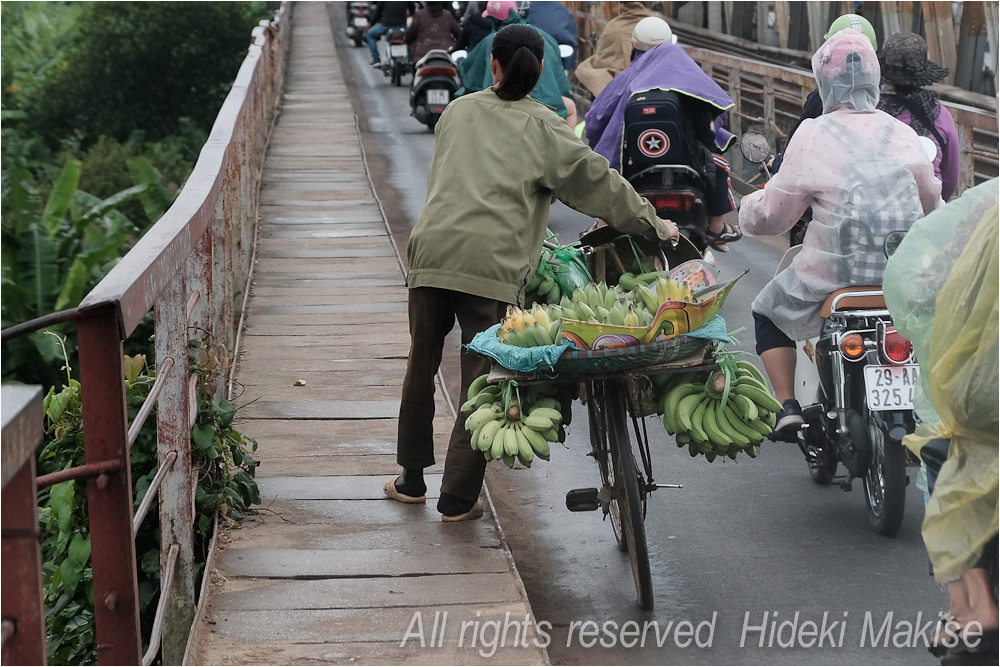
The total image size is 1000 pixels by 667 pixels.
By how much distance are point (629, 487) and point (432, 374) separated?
1010 mm

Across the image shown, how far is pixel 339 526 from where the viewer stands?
15.7ft

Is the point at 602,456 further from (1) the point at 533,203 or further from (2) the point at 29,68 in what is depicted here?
(2) the point at 29,68

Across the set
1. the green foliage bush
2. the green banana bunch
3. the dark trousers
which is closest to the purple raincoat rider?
the dark trousers

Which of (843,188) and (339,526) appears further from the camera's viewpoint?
(843,188)

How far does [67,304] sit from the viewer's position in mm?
12695

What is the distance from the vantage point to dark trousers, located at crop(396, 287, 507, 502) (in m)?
4.67

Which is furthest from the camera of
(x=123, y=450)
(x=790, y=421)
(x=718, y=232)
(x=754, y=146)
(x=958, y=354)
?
(x=718, y=232)

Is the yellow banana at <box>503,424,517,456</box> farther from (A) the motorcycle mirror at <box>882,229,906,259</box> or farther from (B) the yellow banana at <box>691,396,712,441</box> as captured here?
(A) the motorcycle mirror at <box>882,229,906,259</box>

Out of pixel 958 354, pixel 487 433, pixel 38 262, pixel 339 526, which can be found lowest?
pixel 38 262

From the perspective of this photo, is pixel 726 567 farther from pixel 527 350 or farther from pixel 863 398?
pixel 527 350

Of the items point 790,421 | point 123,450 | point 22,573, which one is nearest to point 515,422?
point 123,450

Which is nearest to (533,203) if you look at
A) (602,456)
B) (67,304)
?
(602,456)

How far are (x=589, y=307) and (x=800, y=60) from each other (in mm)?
20469

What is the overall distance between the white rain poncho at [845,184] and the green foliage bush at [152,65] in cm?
2303
